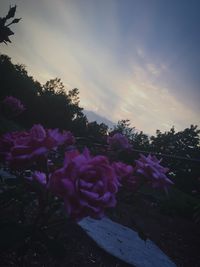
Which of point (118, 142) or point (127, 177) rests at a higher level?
point (118, 142)

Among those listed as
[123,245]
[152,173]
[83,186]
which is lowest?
[123,245]

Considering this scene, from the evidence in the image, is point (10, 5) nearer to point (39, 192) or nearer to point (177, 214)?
point (39, 192)

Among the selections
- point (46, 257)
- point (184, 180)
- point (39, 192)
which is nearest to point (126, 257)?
point (46, 257)

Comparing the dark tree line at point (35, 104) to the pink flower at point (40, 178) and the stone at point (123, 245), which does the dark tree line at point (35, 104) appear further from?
the pink flower at point (40, 178)

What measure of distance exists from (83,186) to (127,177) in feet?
1.34

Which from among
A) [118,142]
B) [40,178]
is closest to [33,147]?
[40,178]

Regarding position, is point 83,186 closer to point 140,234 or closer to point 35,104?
point 140,234

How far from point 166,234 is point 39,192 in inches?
216

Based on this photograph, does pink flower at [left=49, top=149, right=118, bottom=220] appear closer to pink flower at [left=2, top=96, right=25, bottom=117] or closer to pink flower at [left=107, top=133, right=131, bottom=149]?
pink flower at [left=107, top=133, right=131, bottom=149]

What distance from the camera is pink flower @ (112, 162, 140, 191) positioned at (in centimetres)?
112

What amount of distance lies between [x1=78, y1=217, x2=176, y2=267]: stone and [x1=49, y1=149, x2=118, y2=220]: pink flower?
247 centimetres

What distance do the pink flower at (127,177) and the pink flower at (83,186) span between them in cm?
27

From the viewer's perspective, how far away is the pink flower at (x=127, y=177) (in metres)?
1.12

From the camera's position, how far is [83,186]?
0.78 m
